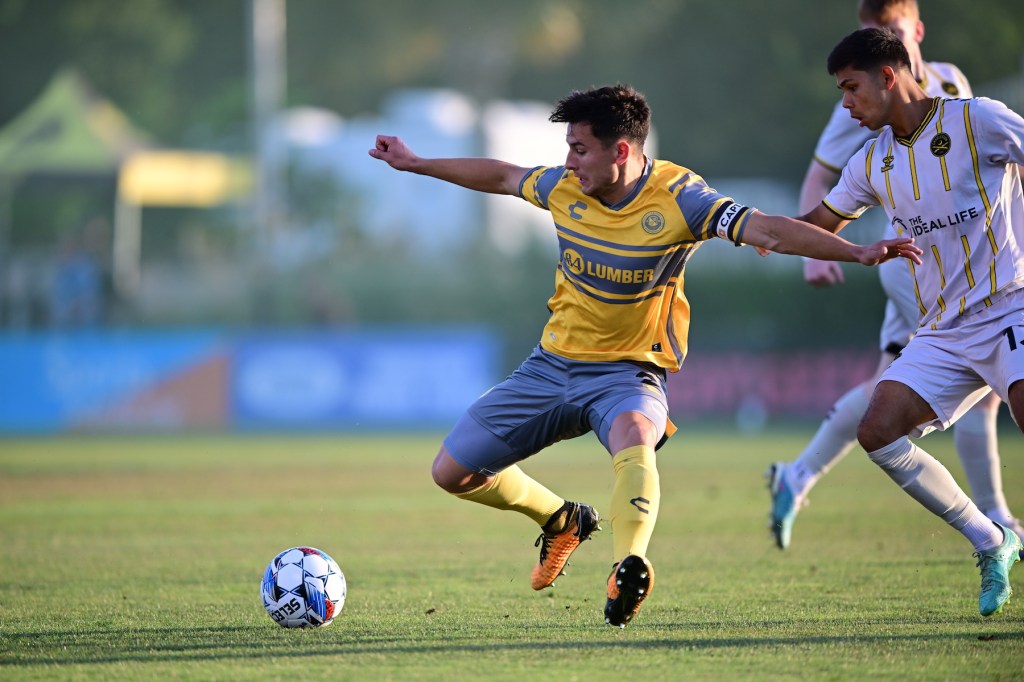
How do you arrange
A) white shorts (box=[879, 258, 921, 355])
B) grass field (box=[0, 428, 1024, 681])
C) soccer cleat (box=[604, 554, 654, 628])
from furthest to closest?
white shorts (box=[879, 258, 921, 355])
soccer cleat (box=[604, 554, 654, 628])
grass field (box=[0, 428, 1024, 681])

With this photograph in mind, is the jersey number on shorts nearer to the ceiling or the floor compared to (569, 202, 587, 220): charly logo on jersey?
nearer to the floor

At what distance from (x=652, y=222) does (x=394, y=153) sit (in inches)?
54.1

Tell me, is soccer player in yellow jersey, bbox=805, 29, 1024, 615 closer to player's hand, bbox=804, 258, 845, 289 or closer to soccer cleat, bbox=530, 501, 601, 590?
player's hand, bbox=804, 258, 845, 289

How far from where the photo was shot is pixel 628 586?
17.3 ft

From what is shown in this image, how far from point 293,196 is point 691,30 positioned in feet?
42.9

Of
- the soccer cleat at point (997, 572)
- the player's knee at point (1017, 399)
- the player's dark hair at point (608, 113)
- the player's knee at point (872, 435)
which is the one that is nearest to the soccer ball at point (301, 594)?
the player's dark hair at point (608, 113)

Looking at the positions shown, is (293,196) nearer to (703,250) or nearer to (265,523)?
(703,250)

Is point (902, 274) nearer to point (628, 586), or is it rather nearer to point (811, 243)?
point (811, 243)

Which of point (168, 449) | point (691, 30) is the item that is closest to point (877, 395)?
point (168, 449)

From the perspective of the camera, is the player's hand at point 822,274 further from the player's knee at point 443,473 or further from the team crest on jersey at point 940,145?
the player's knee at point 443,473

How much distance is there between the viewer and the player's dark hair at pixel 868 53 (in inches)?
239

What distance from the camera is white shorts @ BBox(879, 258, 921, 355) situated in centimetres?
779

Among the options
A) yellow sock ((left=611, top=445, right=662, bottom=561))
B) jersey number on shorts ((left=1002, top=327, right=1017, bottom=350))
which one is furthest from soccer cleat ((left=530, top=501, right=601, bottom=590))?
jersey number on shorts ((left=1002, top=327, right=1017, bottom=350))

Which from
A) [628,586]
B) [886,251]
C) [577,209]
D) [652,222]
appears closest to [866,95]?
[886,251]
